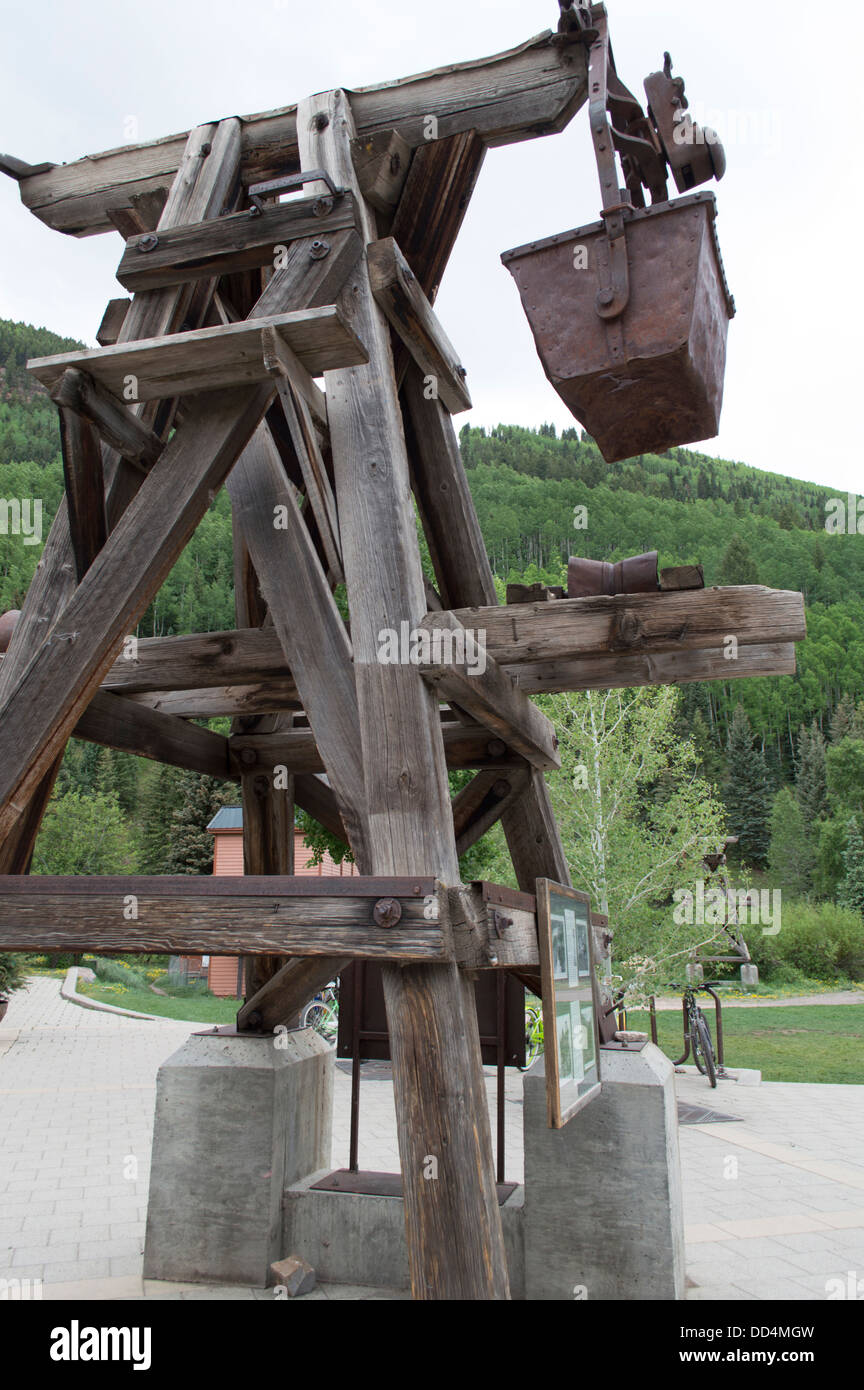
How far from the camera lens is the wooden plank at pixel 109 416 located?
2.77 meters

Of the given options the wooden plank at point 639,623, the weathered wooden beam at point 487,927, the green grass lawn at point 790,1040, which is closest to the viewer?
the weathered wooden beam at point 487,927

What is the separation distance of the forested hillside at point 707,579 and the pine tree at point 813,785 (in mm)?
140

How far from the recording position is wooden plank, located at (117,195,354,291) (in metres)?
2.88

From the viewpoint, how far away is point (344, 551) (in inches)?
114

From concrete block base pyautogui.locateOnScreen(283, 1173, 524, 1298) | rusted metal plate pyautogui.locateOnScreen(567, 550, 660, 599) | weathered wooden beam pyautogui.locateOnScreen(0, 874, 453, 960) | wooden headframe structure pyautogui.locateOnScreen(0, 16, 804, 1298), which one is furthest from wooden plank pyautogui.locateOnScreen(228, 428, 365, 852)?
concrete block base pyautogui.locateOnScreen(283, 1173, 524, 1298)

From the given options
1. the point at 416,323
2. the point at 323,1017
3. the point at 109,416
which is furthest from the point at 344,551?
the point at 323,1017

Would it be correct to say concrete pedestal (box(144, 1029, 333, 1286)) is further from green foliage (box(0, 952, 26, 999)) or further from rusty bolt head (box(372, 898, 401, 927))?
green foliage (box(0, 952, 26, 999))

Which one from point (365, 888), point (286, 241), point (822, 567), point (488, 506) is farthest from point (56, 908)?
point (822, 567)

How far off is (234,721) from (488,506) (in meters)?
80.6

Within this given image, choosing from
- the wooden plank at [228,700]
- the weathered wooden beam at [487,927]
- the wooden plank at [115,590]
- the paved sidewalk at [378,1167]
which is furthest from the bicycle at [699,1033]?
the wooden plank at [115,590]

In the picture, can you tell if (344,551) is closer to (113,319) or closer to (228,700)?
(113,319)

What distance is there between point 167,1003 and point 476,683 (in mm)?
22269

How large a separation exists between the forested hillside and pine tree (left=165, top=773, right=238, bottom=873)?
0.09m

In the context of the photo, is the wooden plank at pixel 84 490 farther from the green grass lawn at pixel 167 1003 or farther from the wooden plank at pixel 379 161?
the green grass lawn at pixel 167 1003
